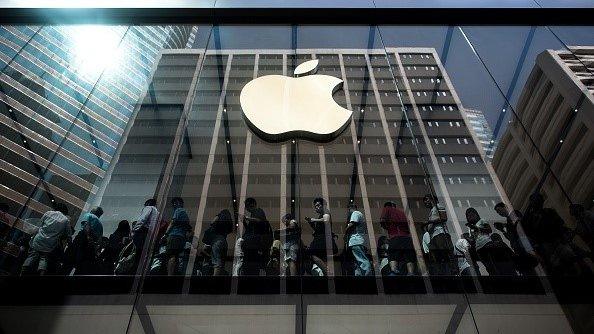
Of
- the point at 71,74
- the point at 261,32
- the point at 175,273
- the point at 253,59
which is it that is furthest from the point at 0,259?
the point at 261,32

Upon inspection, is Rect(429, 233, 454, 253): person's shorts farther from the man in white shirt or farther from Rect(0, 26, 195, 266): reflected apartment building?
Rect(0, 26, 195, 266): reflected apartment building

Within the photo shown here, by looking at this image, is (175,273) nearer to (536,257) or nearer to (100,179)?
(100,179)

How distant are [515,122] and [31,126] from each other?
269 inches

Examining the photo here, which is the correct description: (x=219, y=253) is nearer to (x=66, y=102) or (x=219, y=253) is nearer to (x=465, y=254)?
(x=465, y=254)

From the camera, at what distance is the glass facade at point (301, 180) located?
3.88m

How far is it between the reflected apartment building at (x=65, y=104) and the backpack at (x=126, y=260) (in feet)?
2.73

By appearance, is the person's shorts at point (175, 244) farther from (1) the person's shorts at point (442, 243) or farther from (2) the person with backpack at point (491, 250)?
(2) the person with backpack at point (491, 250)

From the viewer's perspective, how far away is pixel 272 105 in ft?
21.0

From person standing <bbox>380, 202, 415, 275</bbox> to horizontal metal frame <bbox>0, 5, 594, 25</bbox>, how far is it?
4082 millimetres

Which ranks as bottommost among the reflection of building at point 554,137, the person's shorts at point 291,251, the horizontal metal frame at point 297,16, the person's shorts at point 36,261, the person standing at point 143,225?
the person's shorts at point 36,261

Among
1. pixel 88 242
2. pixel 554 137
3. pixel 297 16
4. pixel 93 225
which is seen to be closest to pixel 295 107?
pixel 297 16

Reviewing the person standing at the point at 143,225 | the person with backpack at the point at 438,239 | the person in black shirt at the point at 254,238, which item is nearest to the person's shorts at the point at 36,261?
the person standing at the point at 143,225

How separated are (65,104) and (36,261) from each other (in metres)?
2.65

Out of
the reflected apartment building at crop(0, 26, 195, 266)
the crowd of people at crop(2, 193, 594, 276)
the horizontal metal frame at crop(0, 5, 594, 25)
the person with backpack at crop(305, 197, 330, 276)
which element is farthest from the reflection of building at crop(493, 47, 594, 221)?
the reflected apartment building at crop(0, 26, 195, 266)
